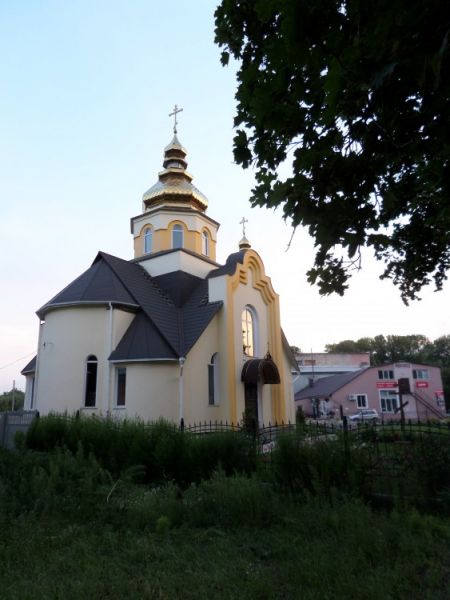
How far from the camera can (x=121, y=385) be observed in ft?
55.3

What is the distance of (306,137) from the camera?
400cm

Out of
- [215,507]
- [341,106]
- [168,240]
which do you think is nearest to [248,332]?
[168,240]

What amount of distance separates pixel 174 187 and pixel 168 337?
10.2 meters

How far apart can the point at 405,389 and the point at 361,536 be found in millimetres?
20158

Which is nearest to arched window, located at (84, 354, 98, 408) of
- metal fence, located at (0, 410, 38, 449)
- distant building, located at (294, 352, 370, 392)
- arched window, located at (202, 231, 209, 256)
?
metal fence, located at (0, 410, 38, 449)

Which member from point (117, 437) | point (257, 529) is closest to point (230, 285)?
point (117, 437)

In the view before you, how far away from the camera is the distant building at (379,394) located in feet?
144

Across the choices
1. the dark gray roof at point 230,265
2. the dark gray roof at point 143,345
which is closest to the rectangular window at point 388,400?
the dark gray roof at point 230,265

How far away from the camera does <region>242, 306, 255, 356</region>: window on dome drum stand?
20.3m

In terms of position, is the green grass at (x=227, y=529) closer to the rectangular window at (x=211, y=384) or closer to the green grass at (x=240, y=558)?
the green grass at (x=240, y=558)

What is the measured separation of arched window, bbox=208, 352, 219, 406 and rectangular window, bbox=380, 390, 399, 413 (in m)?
31.5

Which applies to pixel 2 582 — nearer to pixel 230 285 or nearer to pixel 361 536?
pixel 361 536

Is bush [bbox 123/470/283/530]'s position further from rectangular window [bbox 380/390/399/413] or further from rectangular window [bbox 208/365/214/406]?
rectangular window [bbox 380/390/399/413]

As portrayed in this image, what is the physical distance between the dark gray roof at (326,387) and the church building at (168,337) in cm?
2305
